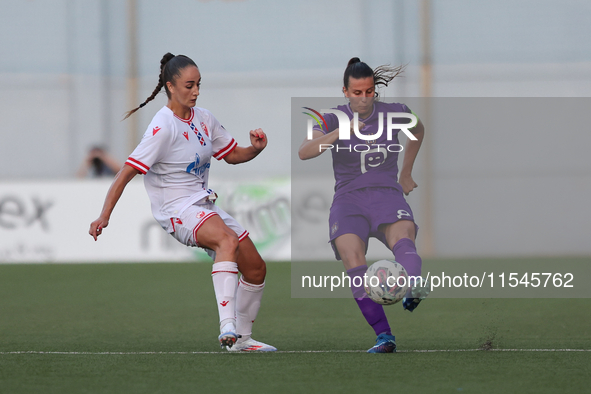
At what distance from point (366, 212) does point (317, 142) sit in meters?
0.50

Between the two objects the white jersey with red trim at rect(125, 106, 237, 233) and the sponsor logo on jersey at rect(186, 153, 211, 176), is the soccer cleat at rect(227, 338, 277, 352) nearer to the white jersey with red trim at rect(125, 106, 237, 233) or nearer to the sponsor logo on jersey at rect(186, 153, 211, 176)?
the white jersey with red trim at rect(125, 106, 237, 233)

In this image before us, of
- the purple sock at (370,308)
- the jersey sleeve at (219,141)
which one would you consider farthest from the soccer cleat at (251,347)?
the jersey sleeve at (219,141)

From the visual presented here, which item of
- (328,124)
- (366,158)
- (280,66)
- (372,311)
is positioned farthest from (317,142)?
(280,66)

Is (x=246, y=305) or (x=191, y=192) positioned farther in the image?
(x=246, y=305)

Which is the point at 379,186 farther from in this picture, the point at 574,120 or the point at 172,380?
the point at 574,120

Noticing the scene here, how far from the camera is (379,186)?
16.5 ft

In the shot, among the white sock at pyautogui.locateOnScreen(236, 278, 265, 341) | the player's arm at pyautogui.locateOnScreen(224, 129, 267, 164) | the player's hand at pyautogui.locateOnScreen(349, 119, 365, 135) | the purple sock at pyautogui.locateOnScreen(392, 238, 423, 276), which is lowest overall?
the white sock at pyautogui.locateOnScreen(236, 278, 265, 341)

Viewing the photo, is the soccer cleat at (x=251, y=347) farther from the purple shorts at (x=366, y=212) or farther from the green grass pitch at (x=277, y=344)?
the purple shorts at (x=366, y=212)

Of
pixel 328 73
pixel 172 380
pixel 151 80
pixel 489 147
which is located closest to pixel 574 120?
pixel 489 147

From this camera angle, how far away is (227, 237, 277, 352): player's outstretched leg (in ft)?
16.2

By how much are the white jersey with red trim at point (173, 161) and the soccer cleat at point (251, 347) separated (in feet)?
2.50

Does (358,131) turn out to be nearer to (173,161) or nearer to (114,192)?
(173,161)

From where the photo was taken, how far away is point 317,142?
16.0 ft

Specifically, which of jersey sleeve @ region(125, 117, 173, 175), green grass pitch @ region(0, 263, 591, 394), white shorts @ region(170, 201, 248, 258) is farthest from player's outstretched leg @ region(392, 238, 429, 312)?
jersey sleeve @ region(125, 117, 173, 175)
